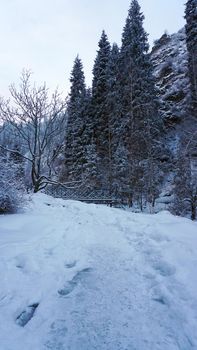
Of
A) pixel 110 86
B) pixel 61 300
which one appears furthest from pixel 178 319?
pixel 110 86

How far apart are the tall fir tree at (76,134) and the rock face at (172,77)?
8.46 m

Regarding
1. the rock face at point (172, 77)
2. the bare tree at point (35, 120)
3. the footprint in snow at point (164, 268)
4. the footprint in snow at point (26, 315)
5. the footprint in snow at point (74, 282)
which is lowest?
the footprint in snow at point (26, 315)

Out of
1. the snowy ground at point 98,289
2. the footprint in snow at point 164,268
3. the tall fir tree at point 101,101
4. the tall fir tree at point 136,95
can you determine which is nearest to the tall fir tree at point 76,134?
the tall fir tree at point 101,101

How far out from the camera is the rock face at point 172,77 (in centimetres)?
2807

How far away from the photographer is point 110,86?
2484 cm

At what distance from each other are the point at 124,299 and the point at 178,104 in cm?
2881

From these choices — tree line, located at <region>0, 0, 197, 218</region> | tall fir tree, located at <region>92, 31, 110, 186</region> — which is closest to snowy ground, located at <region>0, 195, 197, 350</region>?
tree line, located at <region>0, 0, 197, 218</region>

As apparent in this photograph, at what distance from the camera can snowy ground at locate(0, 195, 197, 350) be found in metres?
2.13

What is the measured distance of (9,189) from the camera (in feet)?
22.7

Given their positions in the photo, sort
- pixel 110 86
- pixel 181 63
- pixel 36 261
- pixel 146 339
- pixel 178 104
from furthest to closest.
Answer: pixel 181 63
pixel 178 104
pixel 110 86
pixel 36 261
pixel 146 339

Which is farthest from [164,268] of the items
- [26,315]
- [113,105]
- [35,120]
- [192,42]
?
[192,42]

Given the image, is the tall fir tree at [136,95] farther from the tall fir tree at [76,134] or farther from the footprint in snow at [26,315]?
the footprint in snow at [26,315]

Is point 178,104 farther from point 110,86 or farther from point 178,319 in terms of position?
point 178,319

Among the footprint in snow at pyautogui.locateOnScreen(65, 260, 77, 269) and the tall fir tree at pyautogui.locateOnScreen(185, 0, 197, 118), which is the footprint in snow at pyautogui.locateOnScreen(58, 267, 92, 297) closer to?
the footprint in snow at pyautogui.locateOnScreen(65, 260, 77, 269)
